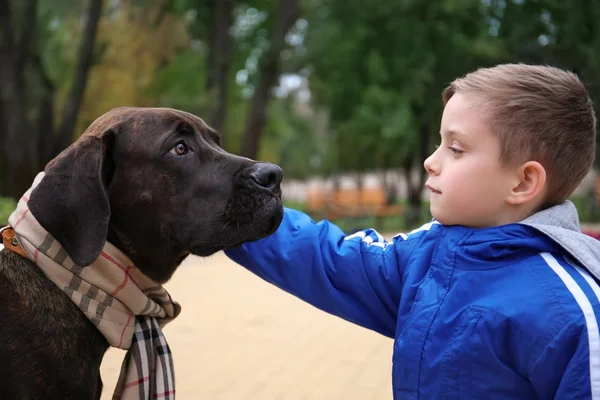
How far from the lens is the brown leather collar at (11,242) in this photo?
279cm

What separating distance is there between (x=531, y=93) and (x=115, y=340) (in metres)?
1.92

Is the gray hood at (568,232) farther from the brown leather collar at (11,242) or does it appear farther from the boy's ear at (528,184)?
the brown leather collar at (11,242)

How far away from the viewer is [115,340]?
279 cm

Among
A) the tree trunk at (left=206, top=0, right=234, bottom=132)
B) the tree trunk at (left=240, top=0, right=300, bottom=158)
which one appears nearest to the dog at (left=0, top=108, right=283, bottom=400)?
the tree trunk at (left=206, top=0, right=234, bottom=132)

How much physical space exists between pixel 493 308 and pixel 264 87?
61.3 feet

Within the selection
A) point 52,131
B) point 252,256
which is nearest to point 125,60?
point 52,131

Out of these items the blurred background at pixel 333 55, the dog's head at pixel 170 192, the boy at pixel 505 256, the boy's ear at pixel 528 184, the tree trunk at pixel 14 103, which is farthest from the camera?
the blurred background at pixel 333 55

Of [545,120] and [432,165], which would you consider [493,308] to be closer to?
[432,165]

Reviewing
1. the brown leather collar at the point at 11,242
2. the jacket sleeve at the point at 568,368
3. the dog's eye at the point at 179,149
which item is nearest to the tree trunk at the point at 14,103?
the brown leather collar at the point at 11,242

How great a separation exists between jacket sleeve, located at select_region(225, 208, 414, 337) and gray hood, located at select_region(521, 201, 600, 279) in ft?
2.17

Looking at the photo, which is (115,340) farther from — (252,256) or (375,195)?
(375,195)

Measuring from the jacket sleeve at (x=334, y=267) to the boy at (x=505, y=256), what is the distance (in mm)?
141

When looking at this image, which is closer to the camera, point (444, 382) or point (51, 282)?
point (444, 382)

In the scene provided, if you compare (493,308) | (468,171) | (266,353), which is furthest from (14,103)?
(493,308)
